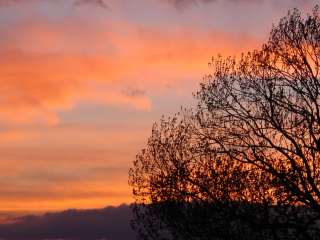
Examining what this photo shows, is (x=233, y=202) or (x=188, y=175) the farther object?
(x=188, y=175)

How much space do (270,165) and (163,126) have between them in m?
7.57

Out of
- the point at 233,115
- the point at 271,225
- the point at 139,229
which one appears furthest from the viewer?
the point at 139,229

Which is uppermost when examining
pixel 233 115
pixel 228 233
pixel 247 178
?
pixel 233 115

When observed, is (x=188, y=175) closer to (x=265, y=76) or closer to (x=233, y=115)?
(x=233, y=115)

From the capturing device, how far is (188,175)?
3684 cm

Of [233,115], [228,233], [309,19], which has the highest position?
Answer: [309,19]

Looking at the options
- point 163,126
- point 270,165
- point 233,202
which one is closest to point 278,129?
point 270,165

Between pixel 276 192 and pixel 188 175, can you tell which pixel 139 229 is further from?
pixel 276 192

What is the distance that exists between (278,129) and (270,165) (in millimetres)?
1566

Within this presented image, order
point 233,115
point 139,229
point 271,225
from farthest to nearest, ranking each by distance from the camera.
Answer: point 139,229
point 233,115
point 271,225

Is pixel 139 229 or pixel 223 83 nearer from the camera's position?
pixel 223 83

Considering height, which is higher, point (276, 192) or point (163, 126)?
point (163, 126)

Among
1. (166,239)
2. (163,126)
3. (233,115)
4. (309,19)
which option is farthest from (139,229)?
(309,19)

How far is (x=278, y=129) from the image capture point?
34.1 m
